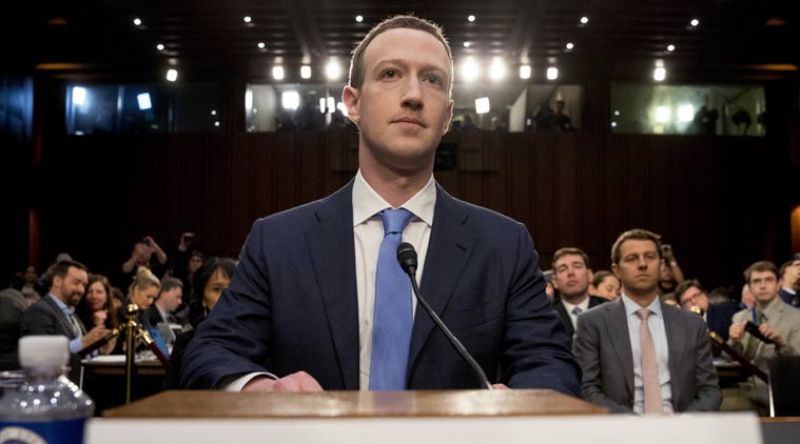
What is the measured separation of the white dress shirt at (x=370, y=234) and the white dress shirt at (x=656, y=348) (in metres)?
3.09

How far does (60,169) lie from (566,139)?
331 inches

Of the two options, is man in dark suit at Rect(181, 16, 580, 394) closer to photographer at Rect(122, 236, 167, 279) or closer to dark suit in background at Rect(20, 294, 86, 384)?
dark suit in background at Rect(20, 294, 86, 384)

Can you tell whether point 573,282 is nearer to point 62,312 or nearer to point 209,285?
point 209,285

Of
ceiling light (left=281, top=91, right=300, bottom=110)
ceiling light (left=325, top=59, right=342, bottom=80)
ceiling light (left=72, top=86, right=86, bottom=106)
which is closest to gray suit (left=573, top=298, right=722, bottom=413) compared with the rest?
ceiling light (left=325, top=59, right=342, bottom=80)

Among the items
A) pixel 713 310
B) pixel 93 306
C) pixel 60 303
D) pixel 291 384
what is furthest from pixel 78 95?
pixel 291 384

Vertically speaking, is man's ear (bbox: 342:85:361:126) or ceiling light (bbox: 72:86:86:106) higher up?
ceiling light (bbox: 72:86:86:106)

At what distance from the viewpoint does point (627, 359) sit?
14.7 ft

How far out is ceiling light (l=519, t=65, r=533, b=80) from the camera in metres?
14.3

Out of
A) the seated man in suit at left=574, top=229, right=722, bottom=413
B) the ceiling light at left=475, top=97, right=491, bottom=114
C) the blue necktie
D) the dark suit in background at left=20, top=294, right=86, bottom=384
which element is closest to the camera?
the blue necktie

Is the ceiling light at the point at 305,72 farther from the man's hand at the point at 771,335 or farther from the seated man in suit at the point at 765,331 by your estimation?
the man's hand at the point at 771,335

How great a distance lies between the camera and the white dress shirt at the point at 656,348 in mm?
4488

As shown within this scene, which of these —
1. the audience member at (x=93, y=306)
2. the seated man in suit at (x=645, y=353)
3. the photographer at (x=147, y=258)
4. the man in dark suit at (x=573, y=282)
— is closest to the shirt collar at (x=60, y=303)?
the audience member at (x=93, y=306)

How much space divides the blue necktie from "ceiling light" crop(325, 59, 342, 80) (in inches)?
515

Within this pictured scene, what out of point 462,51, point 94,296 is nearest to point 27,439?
point 94,296
